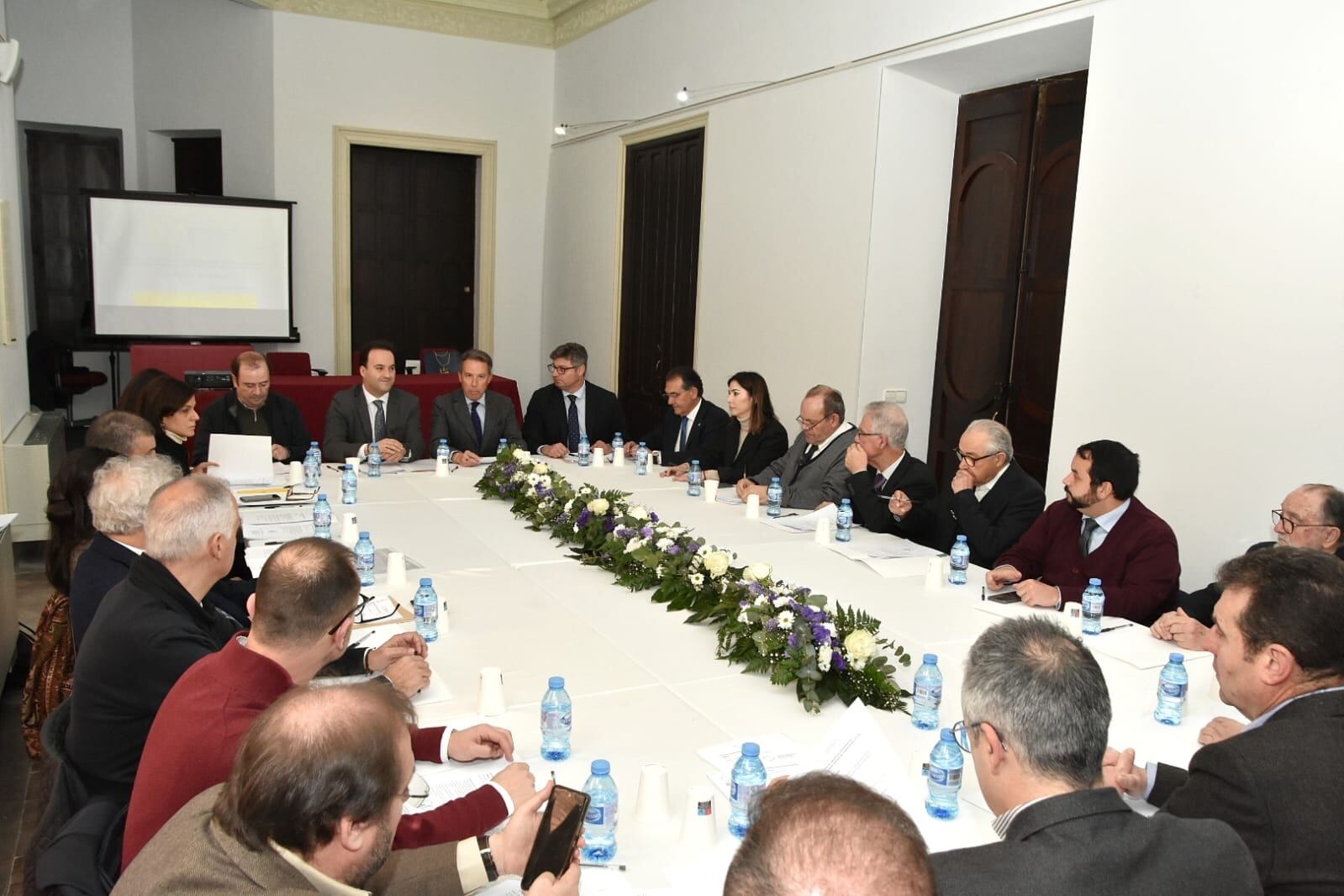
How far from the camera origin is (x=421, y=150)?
10.1 m

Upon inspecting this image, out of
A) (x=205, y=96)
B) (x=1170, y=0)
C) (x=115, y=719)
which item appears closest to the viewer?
(x=115, y=719)

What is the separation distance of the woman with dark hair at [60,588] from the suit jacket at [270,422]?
2128 millimetres

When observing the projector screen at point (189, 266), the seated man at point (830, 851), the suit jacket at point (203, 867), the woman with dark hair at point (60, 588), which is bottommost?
the woman with dark hair at point (60, 588)

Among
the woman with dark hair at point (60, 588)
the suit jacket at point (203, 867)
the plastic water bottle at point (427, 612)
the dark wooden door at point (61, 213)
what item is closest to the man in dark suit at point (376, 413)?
the woman with dark hair at point (60, 588)

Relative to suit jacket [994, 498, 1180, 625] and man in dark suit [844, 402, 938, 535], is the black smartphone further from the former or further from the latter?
man in dark suit [844, 402, 938, 535]

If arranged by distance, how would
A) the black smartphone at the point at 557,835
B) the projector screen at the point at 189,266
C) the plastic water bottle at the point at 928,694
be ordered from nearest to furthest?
the black smartphone at the point at 557,835
the plastic water bottle at the point at 928,694
the projector screen at the point at 189,266

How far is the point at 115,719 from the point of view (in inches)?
85.7

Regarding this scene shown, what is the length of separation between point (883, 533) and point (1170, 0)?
261 cm

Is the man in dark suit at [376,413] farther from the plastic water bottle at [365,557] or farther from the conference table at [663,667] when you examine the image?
the plastic water bottle at [365,557]

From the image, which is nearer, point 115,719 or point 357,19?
point 115,719

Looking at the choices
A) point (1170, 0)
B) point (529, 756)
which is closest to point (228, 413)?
point (529, 756)

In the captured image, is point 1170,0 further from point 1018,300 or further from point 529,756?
point 529,756

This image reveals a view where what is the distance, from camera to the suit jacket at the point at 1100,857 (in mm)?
1403

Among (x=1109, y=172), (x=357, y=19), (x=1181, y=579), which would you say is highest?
(x=357, y=19)
